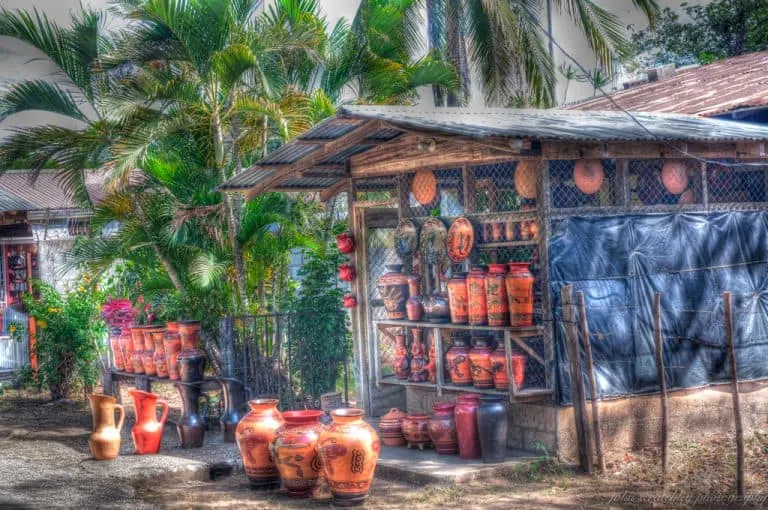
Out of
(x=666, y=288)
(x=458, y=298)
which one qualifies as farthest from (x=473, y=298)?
(x=666, y=288)

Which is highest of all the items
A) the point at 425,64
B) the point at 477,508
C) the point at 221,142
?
the point at 425,64

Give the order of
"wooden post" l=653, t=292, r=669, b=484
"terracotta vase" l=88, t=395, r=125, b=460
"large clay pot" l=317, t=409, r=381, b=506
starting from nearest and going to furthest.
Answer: "large clay pot" l=317, t=409, r=381, b=506, "wooden post" l=653, t=292, r=669, b=484, "terracotta vase" l=88, t=395, r=125, b=460

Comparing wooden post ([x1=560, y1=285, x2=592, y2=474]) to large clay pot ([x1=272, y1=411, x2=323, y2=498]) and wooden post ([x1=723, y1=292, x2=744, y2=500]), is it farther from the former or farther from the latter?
large clay pot ([x1=272, y1=411, x2=323, y2=498])

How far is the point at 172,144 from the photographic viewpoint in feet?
40.7

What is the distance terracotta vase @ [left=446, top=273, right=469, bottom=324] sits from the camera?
9188 mm

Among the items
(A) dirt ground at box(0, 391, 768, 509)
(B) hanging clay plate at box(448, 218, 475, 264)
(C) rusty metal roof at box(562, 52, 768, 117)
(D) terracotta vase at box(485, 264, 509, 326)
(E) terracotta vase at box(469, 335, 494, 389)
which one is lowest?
(A) dirt ground at box(0, 391, 768, 509)

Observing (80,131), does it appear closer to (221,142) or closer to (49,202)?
(221,142)

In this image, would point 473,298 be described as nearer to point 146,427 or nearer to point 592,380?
point 592,380

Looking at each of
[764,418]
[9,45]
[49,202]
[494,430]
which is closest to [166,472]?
[494,430]

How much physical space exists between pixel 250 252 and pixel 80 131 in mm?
2415

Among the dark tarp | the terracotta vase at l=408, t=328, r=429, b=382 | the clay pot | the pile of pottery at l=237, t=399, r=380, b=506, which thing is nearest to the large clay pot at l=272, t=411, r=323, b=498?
the pile of pottery at l=237, t=399, r=380, b=506

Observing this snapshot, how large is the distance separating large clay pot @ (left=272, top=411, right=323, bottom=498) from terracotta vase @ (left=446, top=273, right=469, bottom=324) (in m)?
1.78

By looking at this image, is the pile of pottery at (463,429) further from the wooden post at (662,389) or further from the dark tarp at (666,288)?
A: the wooden post at (662,389)

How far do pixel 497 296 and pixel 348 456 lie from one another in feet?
6.59
